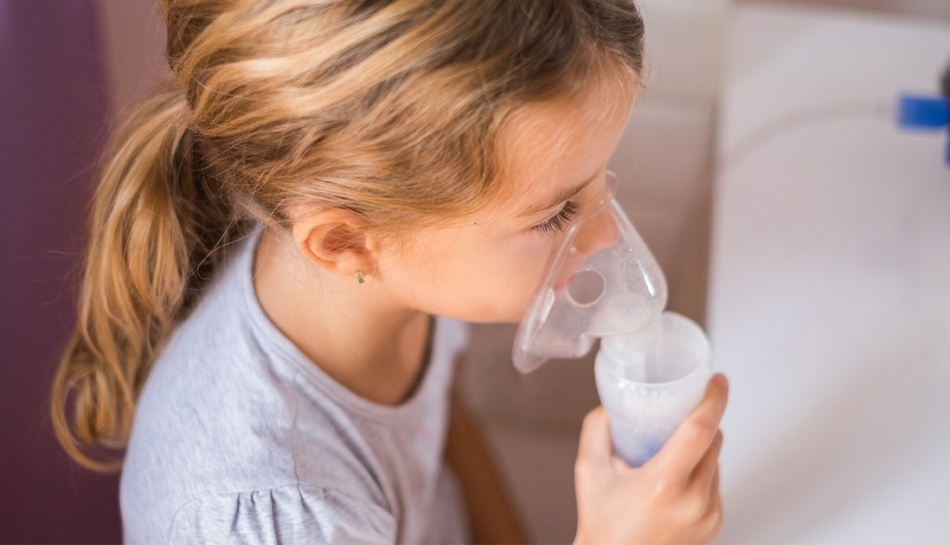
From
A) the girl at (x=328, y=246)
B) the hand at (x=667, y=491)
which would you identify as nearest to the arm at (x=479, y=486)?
the girl at (x=328, y=246)

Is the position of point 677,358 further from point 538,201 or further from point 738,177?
point 738,177

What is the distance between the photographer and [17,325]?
68cm

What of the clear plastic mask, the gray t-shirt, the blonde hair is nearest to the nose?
the clear plastic mask

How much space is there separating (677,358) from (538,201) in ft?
0.52

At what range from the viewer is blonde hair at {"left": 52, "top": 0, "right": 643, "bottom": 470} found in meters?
0.45

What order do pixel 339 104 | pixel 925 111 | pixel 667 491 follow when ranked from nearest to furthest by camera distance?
pixel 339 104
pixel 667 491
pixel 925 111

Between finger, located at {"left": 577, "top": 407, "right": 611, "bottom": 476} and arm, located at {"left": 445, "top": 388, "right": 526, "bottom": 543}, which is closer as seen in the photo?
finger, located at {"left": 577, "top": 407, "right": 611, "bottom": 476}

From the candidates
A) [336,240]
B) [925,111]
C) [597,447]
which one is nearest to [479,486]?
[597,447]

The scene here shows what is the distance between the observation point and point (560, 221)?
570 mm

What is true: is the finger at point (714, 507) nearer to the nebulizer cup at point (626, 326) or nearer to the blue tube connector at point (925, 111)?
the nebulizer cup at point (626, 326)

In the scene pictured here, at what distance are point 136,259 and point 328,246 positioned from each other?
16 cm

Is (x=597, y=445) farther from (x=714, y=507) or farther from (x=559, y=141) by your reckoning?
(x=559, y=141)

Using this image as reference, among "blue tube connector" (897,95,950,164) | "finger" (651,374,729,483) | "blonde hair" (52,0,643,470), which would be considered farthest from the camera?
"blue tube connector" (897,95,950,164)

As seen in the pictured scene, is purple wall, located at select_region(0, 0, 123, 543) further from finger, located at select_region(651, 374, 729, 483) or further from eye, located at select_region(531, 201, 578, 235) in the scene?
finger, located at select_region(651, 374, 729, 483)
